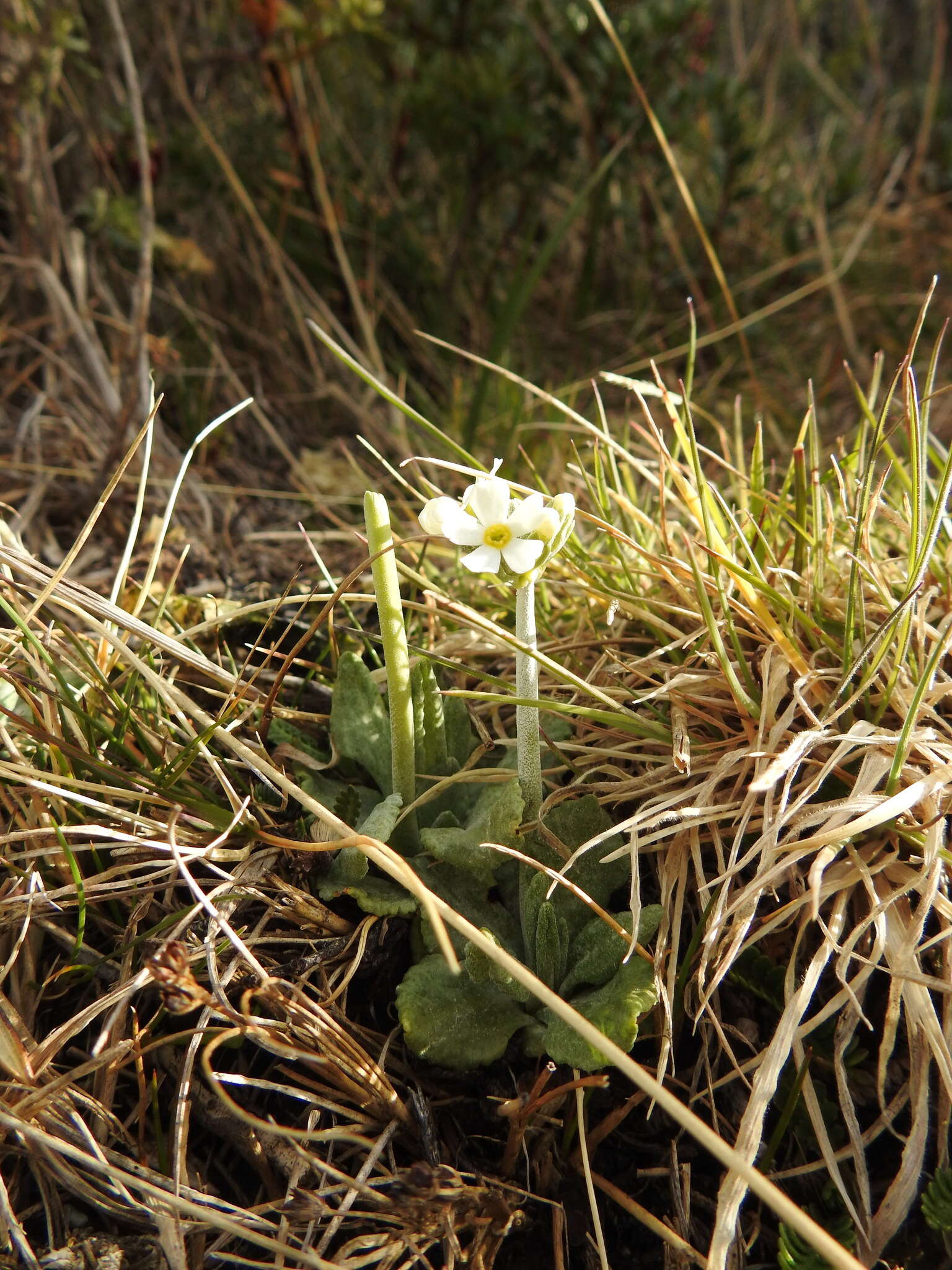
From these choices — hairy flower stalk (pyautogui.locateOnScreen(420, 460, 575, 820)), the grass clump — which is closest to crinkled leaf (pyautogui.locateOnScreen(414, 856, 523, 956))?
the grass clump

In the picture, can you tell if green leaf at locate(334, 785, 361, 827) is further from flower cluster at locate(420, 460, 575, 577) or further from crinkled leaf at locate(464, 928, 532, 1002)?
flower cluster at locate(420, 460, 575, 577)

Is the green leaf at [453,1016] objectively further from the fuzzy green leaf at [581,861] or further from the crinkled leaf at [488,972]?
the fuzzy green leaf at [581,861]

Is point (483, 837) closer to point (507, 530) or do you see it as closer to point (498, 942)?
point (498, 942)

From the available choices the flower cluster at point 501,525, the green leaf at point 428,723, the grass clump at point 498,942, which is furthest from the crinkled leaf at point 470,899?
the flower cluster at point 501,525

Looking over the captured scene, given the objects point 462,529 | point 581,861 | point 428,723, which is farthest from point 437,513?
point 581,861

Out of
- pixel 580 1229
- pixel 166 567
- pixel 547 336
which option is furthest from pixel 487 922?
pixel 547 336

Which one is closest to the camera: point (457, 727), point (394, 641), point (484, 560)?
point (484, 560)
